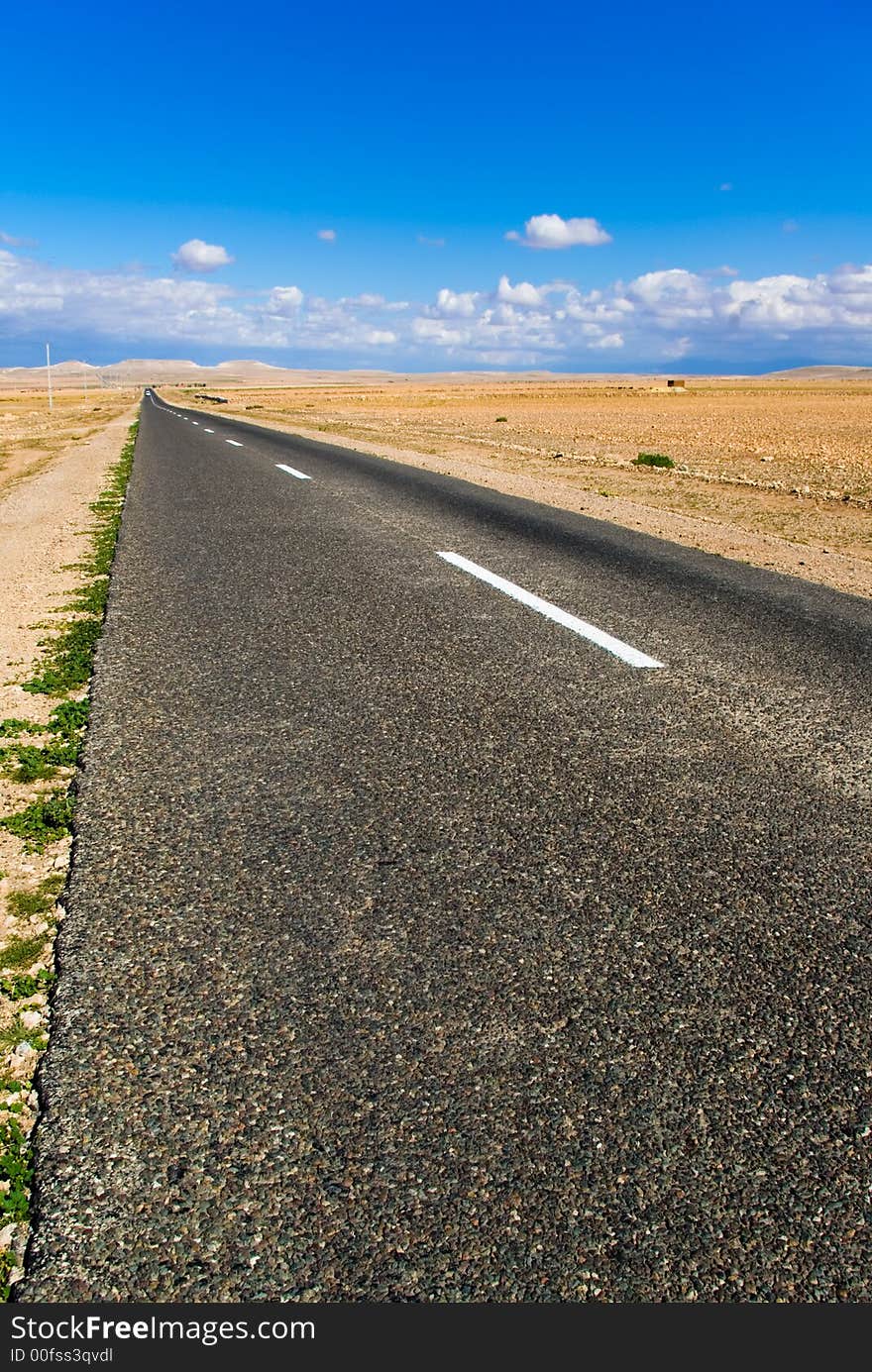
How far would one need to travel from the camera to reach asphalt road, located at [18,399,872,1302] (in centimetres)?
172

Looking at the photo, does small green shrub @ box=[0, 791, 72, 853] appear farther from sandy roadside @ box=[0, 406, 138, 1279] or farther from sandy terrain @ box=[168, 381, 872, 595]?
sandy terrain @ box=[168, 381, 872, 595]

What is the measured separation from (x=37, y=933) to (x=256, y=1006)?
0.78 meters

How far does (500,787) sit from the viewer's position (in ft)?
11.9

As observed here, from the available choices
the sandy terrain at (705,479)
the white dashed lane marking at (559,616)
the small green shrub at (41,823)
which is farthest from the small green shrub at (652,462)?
the small green shrub at (41,823)

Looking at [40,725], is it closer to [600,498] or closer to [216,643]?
[216,643]

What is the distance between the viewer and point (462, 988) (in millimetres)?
2408

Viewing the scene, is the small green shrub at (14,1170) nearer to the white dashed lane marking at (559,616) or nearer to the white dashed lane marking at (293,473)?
the white dashed lane marking at (559,616)

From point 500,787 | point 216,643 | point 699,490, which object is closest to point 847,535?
point 699,490

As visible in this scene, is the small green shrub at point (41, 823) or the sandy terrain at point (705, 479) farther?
the sandy terrain at point (705, 479)

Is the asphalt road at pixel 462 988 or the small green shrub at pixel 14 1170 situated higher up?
the asphalt road at pixel 462 988

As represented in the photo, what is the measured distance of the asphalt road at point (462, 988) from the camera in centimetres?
172

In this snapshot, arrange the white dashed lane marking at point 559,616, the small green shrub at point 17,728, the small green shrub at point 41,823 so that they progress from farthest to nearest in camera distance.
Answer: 1. the white dashed lane marking at point 559,616
2. the small green shrub at point 17,728
3. the small green shrub at point 41,823

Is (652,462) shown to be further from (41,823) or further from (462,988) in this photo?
(462,988)

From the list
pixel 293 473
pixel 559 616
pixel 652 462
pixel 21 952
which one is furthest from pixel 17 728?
pixel 652 462
